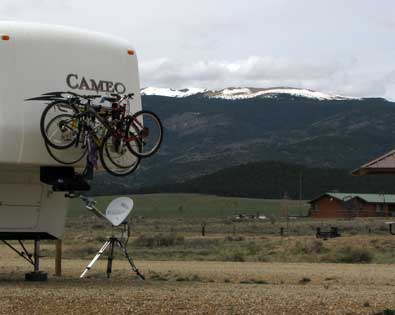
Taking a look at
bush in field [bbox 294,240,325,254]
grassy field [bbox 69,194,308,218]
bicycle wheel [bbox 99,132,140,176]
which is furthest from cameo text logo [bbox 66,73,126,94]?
grassy field [bbox 69,194,308,218]

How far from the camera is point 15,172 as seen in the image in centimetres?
1616

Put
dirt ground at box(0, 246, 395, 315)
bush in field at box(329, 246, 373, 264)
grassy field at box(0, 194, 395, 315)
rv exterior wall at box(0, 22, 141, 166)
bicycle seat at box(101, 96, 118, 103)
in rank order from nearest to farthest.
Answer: dirt ground at box(0, 246, 395, 315)
grassy field at box(0, 194, 395, 315)
rv exterior wall at box(0, 22, 141, 166)
bicycle seat at box(101, 96, 118, 103)
bush in field at box(329, 246, 373, 264)

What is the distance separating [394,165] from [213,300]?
14.3m

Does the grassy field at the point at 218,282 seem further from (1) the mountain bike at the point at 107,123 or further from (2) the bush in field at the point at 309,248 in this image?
(1) the mountain bike at the point at 107,123

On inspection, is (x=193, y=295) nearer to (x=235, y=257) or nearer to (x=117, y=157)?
(x=117, y=157)

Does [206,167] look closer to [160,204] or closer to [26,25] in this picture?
[160,204]

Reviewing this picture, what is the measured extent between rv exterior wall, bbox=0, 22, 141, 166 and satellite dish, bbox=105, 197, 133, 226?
9.42 ft

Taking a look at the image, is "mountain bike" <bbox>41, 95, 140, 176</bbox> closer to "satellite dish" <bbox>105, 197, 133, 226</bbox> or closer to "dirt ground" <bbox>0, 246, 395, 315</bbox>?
"dirt ground" <bbox>0, 246, 395, 315</bbox>

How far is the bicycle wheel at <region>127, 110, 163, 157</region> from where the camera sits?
15367 mm

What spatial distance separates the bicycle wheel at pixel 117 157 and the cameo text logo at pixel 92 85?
0.95m

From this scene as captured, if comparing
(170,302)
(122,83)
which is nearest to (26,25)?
(122,83)

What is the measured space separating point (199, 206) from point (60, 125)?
326 ft

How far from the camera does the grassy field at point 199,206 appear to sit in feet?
330

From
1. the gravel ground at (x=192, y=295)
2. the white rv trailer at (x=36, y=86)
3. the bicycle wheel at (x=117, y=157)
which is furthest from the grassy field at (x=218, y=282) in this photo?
the bicycle wheel at (x=117, y=157)
